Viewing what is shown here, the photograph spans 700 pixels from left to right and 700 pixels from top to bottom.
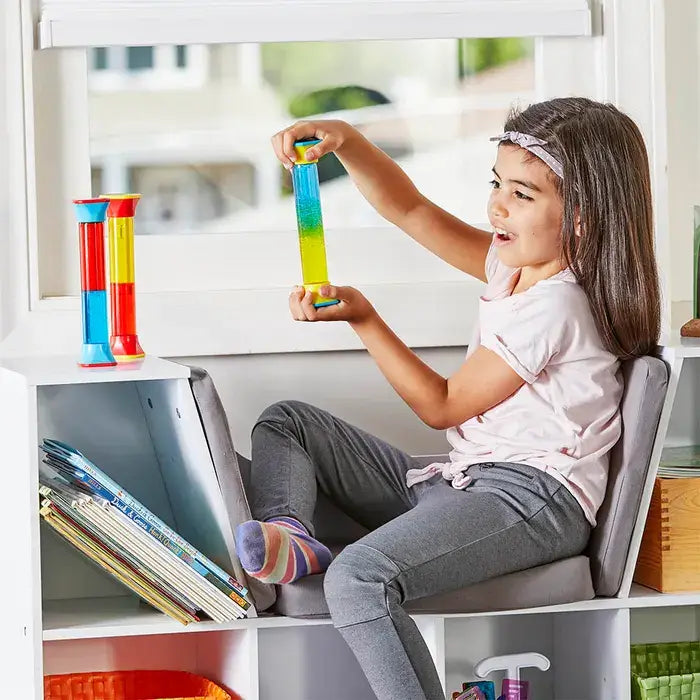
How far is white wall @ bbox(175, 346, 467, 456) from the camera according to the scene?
1872 millimetres

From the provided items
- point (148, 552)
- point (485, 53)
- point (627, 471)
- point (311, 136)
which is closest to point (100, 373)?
point (148, 552)

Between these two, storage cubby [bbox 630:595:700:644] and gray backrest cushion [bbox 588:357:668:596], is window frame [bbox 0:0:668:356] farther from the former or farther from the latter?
storage cubby [bbox 630:595:700:644]

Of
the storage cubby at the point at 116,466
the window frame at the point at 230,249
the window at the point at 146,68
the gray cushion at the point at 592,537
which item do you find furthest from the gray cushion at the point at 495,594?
the window at the point at 146,68

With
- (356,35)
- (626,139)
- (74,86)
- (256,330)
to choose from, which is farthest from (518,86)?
(74,86)

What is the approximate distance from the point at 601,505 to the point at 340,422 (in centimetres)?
40

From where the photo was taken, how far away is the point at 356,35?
1887mm

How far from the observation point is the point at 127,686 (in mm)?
1793

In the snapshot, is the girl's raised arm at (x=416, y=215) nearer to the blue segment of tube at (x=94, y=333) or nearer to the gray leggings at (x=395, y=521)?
the gray leggings at (x=395, y=521)

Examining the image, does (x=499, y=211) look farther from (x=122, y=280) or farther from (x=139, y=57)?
(x=139, y=57)

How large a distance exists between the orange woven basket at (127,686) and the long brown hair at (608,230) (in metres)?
0.75

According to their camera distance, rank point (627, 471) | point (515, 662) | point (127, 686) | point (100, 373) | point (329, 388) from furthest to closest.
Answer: point (329, 388)
point (127, 686)
point (515, 662)
point (627, 471)
point (100, 373)

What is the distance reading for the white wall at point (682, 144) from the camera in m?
1.95

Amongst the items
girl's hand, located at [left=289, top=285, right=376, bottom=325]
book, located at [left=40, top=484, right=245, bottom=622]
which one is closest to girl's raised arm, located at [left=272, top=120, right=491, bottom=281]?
girl's hand, located at [left=289, top=285, right=376, bottom=325]

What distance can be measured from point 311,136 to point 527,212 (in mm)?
306
